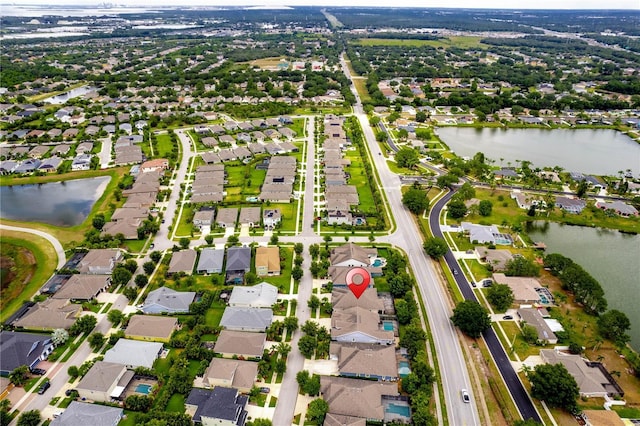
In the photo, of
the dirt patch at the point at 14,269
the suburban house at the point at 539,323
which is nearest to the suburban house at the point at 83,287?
the dirt patch at the point at 14,269

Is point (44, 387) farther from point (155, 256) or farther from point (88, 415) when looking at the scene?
point (155, 256)

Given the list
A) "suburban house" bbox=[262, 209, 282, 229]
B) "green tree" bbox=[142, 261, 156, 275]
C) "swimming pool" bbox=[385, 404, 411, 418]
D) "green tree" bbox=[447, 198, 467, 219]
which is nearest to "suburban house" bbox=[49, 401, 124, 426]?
"green tree" bbox=[142, 261, 156, 275]

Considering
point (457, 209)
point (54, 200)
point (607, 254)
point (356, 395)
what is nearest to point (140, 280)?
point (356, 395)

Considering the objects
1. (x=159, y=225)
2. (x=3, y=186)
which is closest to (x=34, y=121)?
(x=3, y=186)

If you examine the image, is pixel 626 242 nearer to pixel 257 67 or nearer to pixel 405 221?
pixel 405 221

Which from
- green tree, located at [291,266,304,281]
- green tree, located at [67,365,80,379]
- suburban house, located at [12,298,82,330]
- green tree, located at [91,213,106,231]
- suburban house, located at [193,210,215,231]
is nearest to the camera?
green tree, located at [67,365,80,379]

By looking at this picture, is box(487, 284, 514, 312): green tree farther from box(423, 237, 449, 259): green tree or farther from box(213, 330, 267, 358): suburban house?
box(213, 330, 267, 358): suburban house
